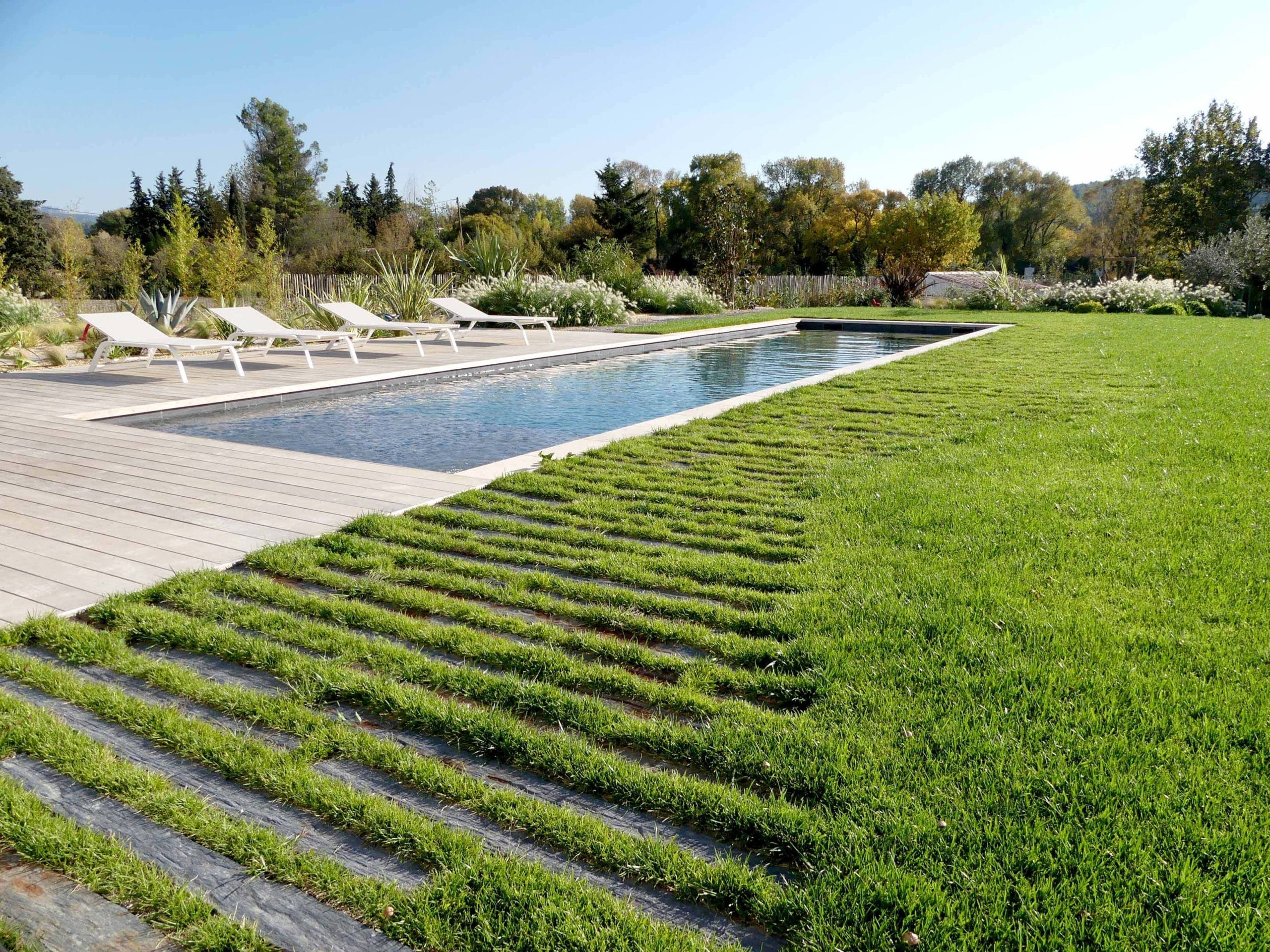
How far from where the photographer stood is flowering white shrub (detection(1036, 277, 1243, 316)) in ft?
65.2

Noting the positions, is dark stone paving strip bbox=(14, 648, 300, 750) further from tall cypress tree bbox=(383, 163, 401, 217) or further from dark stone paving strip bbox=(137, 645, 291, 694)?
tall cypress tree bbox=(383, 163, 401, 217)

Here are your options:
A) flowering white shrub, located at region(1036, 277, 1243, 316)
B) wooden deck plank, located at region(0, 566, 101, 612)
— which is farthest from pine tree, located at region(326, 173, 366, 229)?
wooden deck plank, located at region(0, 566, 101, 612)

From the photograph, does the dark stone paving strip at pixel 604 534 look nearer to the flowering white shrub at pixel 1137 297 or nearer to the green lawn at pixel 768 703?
the green lawn at pixel 768 703

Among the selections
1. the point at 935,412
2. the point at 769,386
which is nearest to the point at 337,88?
the point at 769,386

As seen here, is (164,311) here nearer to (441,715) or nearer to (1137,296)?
(441,715)

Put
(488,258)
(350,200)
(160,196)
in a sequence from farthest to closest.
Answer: (350,200), (160,196), (488,258)

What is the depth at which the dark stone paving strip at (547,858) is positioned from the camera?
156 cm

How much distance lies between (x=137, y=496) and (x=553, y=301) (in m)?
13.7

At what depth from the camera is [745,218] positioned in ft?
78.6

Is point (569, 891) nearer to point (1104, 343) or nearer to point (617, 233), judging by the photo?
point (1104, 343)

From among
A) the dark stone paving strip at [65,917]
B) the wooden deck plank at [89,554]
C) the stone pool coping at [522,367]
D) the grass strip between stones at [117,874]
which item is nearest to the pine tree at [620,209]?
the stone pool coping at [522,367]

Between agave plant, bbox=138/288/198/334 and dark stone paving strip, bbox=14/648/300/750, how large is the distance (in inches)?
411

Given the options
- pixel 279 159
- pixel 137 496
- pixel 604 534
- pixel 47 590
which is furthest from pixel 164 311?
pixel 279 159

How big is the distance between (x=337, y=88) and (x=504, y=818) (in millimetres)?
38911
